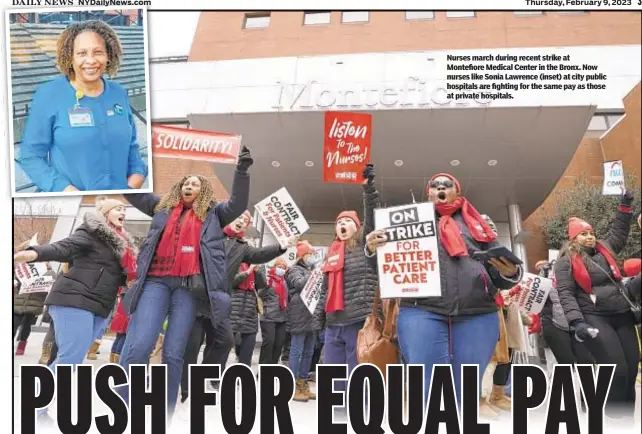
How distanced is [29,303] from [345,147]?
2.54 metres

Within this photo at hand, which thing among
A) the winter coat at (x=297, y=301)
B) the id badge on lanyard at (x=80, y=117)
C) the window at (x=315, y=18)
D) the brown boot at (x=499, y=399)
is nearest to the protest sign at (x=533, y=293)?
the brown boot at (x=499, y=399)

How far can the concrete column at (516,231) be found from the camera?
6.11 metres

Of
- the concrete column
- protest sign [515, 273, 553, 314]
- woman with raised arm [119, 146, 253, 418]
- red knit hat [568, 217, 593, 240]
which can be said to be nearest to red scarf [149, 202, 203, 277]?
woman with raised arm [119, 146, 253, 418]

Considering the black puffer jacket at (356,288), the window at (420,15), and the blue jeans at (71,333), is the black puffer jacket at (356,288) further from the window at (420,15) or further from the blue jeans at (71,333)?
the window at (420,15)

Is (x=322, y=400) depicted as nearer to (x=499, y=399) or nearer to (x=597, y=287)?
(x=499, y=399)

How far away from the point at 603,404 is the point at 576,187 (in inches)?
108

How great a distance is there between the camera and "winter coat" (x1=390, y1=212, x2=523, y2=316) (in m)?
2.67

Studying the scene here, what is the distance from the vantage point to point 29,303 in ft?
12.2

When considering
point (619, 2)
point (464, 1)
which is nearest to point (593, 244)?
point (619, 2)

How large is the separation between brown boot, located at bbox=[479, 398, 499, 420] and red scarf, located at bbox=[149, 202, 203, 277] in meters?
1.82

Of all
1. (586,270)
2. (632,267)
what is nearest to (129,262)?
(586,270)

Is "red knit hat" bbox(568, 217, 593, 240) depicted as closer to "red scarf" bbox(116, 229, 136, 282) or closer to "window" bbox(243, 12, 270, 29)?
"window" bbox(243, 12, 270, 29)

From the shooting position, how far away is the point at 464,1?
3.70 m

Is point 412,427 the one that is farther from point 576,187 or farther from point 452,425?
point 576,187
